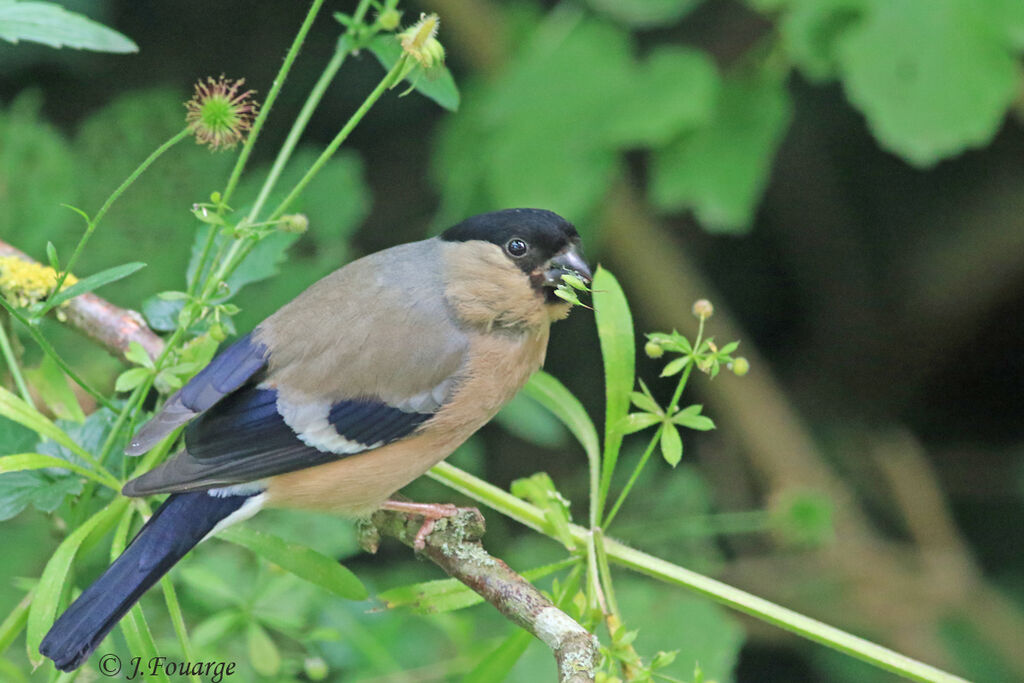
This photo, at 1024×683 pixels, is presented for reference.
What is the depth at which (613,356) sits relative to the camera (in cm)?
200

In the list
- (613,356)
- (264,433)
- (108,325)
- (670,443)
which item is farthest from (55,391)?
(670,443)

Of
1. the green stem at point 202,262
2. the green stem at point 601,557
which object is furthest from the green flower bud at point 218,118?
the green stem at point 601,557

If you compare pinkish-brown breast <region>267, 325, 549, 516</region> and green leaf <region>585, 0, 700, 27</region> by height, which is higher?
green leaf <region>585, 0, 700, 27</region>

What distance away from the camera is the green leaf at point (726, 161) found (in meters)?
3.04

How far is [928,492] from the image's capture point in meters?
3.94

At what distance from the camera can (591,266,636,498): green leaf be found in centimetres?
193

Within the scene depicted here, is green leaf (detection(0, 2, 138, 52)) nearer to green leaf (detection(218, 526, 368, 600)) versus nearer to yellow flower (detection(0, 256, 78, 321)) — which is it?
yellow flower (detection(0, 256, 78, 321))

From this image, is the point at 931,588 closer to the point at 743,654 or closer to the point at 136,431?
the point at 743,654

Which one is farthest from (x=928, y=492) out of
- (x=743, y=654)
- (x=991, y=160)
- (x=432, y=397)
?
(x=432, y=397)

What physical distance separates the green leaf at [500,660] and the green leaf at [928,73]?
5.53ft

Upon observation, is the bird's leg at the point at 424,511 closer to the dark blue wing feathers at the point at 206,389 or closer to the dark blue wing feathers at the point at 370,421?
Result: the dark blue wing feathers at the point at 370,421

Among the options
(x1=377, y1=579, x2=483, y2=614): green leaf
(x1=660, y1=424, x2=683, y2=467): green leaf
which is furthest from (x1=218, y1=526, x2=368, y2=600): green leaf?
(x1=660, y1=424, x2=683, y2=467): green leaf

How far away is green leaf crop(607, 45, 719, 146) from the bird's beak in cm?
85

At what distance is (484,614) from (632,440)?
89 centimetres
